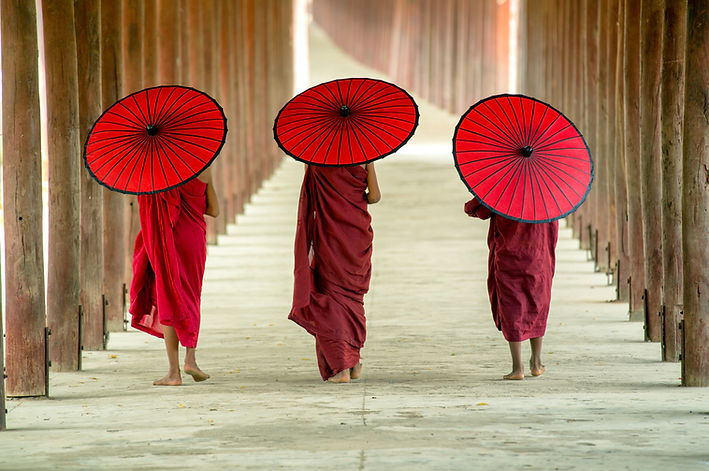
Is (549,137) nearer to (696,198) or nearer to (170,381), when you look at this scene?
(696,198)

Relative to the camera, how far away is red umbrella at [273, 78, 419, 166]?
26.0ft

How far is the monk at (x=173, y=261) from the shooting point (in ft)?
26.1

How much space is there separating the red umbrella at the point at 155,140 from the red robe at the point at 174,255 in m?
0.22

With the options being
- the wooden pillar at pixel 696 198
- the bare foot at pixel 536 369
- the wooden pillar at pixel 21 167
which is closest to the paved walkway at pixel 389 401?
Answer: the bare foot at pixel 536 369

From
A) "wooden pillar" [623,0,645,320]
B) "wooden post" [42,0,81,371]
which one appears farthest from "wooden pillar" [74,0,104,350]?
"wooden pillar" [623,0,645,320]

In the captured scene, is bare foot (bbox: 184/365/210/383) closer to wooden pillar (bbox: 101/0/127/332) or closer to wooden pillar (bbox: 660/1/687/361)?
wooden pillar (bbox: 101/0/127/332)

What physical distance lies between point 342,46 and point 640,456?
2526 inches

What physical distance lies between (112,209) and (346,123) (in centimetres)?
349

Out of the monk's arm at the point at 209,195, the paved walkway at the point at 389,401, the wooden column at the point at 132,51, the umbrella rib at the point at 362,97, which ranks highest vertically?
the wooden column at the point at 132,51

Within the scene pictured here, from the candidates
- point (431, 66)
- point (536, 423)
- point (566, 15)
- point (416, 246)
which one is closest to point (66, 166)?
point (536, 423)

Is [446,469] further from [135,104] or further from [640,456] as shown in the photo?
[135,104]

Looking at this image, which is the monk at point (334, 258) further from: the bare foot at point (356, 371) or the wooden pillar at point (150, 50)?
the wooden pillar at point (150, 50)

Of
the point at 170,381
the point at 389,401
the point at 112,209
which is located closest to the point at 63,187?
the point at 170,381

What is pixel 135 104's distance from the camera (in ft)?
26.3
